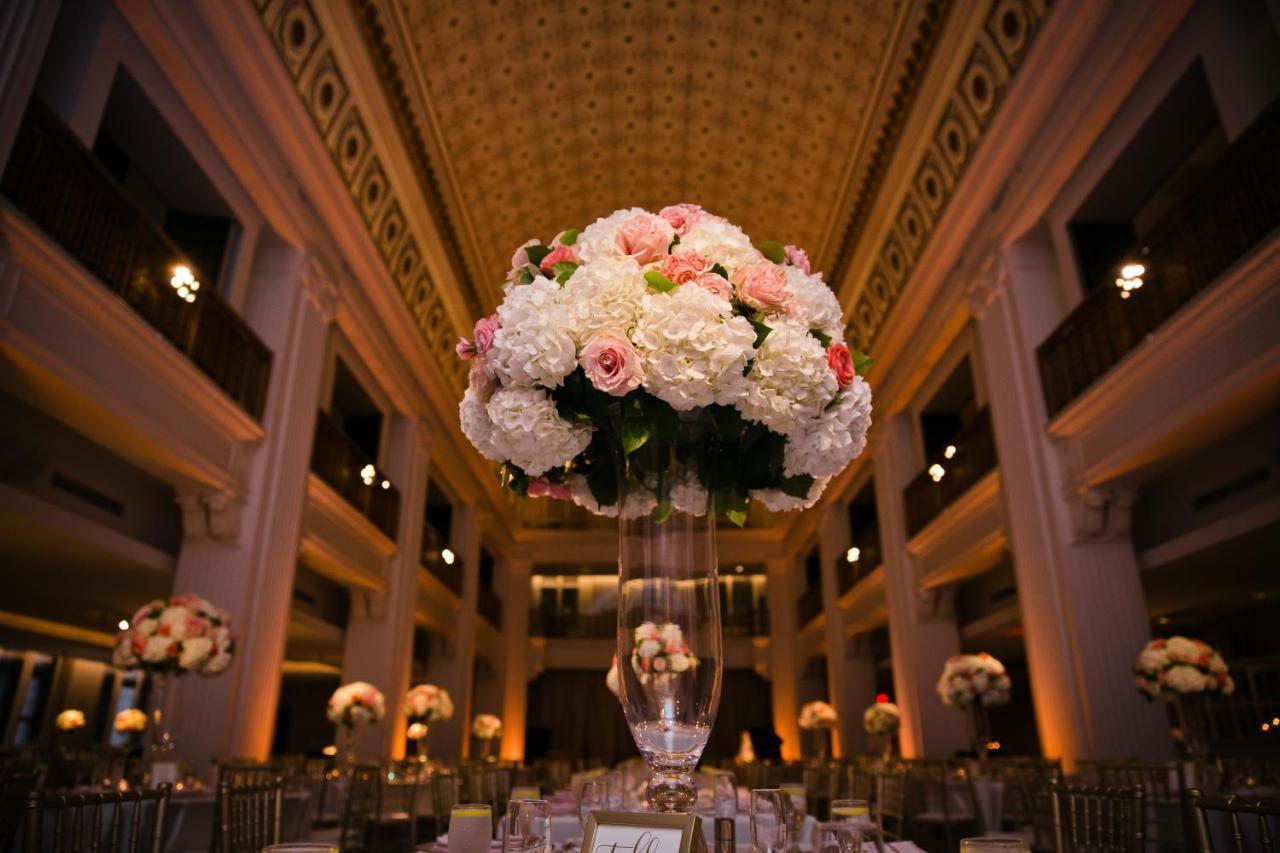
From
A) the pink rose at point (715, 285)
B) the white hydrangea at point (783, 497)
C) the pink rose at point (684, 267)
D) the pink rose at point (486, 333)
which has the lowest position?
the white hydrangea at point (783, 497)

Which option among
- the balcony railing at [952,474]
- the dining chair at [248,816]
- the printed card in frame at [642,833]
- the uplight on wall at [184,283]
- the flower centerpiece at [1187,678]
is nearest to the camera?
the printed card in frame at [642,833]

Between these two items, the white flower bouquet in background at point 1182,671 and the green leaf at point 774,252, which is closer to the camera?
the green leaf at point 774,252

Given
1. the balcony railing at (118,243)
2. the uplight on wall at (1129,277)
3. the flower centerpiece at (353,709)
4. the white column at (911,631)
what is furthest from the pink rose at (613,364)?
A: the white column at (911,631)

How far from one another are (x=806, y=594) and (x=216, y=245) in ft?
41.4

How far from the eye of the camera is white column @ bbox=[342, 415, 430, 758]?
971 cm

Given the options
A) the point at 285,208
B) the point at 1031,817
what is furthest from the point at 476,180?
the point at 1031,817

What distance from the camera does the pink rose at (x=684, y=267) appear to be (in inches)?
56.5

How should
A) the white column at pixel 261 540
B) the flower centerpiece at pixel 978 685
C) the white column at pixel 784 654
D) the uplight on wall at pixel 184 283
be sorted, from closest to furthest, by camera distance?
the uplight on wall at pixel 184 283 < the white column at pixel 261 540 < the flower centerpiece at pixel 978 685 < the white column at pixel 784 654

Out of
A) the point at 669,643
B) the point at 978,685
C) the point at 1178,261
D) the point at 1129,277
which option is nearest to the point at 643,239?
the point at 669,643

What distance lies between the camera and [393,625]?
9.98 meters

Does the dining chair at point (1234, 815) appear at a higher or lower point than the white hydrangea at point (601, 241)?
lower

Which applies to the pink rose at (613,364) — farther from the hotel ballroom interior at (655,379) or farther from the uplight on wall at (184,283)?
the uplight on wall at (184,283)

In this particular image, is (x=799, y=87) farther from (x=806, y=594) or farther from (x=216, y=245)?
(x=806, y=594)

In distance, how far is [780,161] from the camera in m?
10.2
